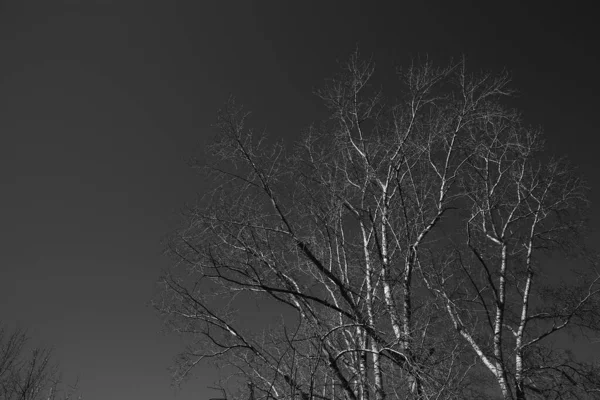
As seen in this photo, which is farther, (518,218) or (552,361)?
(518,218)

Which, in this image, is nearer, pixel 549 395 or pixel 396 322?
pixel 396 322

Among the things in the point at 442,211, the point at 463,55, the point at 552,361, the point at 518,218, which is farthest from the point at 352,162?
the point at 552,361

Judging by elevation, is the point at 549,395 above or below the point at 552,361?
below

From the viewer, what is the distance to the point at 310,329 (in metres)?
4.84

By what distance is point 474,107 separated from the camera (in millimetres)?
8367

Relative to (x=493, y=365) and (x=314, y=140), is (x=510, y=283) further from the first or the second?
(x=314, y=140)

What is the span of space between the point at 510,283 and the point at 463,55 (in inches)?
184

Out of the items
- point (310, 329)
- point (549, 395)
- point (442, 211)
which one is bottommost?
point (310, 329)

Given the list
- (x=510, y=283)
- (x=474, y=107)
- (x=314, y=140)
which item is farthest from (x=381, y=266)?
(x=510, y=283)

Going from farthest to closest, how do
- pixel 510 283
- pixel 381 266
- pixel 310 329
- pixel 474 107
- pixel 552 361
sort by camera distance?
pixel 510 283
pixel 552 361
pixel 474 107
pixel 381 266
pixel 310 329

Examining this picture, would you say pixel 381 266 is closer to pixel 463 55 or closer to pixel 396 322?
pixel 396 322

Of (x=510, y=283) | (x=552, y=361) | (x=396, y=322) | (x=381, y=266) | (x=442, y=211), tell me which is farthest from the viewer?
(x=510, y=283)

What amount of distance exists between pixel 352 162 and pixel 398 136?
39.8 inches

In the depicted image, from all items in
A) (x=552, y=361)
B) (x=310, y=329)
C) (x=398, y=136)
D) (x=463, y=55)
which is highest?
(x=463, y=55)
